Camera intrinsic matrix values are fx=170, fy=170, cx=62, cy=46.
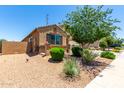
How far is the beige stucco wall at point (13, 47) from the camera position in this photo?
20094 mm

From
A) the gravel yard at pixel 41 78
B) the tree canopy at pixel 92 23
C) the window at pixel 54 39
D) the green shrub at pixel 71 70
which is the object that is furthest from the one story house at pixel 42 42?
the green shrub at pixel 71 70

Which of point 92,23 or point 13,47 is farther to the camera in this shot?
point 13,47

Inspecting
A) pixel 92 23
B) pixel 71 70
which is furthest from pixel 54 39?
pixel 71 70

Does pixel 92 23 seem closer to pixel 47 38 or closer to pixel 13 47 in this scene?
pixel 47 38

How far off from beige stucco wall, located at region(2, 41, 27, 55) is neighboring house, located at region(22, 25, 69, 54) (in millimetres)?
1236

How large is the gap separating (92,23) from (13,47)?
10900mm

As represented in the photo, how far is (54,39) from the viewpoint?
760 inches

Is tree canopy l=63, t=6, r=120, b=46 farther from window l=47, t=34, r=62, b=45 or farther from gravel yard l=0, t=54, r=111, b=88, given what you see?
window l=47, t=34, r=62, b=45

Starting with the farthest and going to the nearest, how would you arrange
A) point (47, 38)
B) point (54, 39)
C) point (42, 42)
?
1. point (54, 39)
2. point (47, 38)
3. point (42, 42)

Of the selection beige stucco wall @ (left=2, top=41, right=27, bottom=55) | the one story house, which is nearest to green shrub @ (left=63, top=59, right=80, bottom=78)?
the one story house

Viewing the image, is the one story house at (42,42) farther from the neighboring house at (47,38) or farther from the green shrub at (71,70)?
the green shrub at (71,70)

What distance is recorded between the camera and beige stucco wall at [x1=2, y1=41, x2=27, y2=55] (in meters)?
20.1
